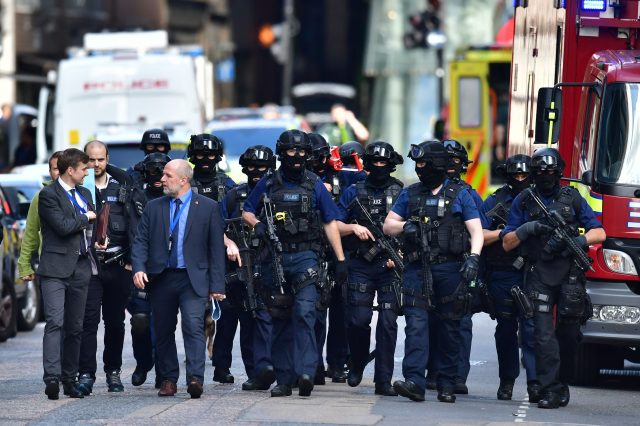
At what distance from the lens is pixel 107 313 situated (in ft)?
43.9

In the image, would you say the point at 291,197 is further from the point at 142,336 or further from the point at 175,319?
the point at 142,336

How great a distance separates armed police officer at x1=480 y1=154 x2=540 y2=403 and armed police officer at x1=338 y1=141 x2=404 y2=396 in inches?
29.7

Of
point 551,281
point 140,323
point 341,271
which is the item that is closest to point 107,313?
point 140,323

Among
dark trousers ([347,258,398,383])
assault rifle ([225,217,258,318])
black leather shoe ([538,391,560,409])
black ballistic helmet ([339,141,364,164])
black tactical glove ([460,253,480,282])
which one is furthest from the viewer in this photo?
black ballistic helmet ([339,141,364,164])

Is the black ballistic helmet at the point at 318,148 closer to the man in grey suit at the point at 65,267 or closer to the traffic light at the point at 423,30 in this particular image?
the man in grey suit at the point at 65,267

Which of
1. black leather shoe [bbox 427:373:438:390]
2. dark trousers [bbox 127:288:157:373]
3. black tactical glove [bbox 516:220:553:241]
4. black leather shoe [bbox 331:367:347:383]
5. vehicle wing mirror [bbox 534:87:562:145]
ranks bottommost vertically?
black leather shoe [bbox 331:367:347:383]

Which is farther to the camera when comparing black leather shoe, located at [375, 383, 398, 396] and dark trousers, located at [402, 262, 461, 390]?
black leather shoe, located at [375, 383, 398, 396]

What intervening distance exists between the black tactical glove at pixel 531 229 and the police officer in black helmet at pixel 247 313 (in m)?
1.91

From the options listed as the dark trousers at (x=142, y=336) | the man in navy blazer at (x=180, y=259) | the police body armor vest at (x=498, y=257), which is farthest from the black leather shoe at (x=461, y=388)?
the dark trousers at (x=142, y=336)

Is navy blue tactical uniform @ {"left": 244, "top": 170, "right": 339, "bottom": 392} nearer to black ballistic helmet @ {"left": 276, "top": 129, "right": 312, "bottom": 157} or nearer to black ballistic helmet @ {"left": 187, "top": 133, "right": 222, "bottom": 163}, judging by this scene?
black ballistic helmet @ {"left": 276, "top": 129, "right": 312, "bottom": 157}

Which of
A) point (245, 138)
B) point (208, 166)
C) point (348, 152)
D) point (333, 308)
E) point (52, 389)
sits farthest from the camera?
point (245, 138)

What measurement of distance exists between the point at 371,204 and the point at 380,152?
1.37 ft

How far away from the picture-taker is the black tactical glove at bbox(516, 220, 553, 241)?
1248 centimetres

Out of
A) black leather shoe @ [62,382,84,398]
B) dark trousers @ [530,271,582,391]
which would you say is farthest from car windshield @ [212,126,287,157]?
dark trousers @ [530,271,582,391]
